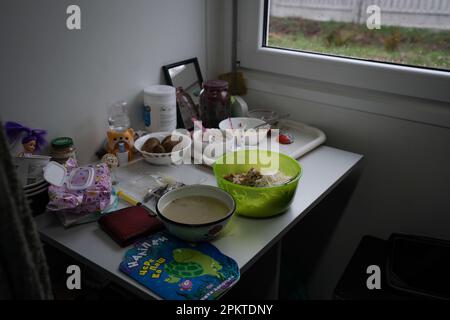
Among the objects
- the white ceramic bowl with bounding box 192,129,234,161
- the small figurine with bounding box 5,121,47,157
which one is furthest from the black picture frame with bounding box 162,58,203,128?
the small figurine with bounding box 5,121,47,157

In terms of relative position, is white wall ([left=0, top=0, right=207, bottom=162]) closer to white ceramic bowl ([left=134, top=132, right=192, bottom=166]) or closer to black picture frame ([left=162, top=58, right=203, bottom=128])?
black picture frame ([left=162, top=58, right=203, bottom=128])

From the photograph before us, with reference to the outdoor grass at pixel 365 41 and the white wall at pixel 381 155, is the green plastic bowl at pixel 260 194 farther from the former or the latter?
the outdoor grass at pixel 365 41

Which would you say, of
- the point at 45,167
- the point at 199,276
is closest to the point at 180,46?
the point at 45,167

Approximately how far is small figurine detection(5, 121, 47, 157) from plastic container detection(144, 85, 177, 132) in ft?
1.16

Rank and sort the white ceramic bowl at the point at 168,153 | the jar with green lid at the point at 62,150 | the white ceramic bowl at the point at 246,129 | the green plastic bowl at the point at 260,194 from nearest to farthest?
the green plastic bowl at the point at 260,194, the jar with green lid at the point at 62,150, the white ceramic bowl at the point at 168,153, the white ceramic bowl at the point at 246,129

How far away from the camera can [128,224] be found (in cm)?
92

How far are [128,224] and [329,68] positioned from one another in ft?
2.84

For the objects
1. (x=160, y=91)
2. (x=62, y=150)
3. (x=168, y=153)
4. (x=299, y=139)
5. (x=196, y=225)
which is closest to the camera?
(x=196, y=225)

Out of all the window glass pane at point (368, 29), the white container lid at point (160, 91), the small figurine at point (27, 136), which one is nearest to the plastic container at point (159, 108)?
the white container lid at point (160, 91)

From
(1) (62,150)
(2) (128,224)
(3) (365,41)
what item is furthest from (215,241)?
(3) (365,41)

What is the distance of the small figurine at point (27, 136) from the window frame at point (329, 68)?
0.83m

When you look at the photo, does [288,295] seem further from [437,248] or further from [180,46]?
[180,46]

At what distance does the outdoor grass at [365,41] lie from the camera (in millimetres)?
1228

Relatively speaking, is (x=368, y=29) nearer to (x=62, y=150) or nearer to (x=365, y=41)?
(x=365, y=41)
